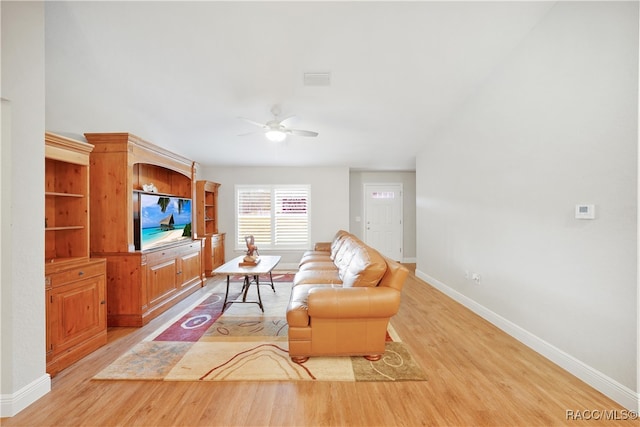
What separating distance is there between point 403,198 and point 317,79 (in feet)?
14.6

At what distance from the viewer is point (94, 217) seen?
2.94 metres

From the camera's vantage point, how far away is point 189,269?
4.12m

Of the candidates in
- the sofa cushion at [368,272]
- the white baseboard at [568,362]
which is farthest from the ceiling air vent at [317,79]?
the white baseboard at [568,362]

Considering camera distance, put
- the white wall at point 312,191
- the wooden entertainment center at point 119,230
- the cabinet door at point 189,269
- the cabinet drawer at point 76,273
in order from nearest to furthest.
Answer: the cabinet drawer at point 76,273 → the wooden entertainment center at point 119,230 → the cabinet door at point 189,269 → the white wall at point 312,191

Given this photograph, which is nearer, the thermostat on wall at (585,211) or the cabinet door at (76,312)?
the thermostat on wall at (585,211)

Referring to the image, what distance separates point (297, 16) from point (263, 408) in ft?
10.8

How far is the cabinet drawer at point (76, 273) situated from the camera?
2105 millimetres

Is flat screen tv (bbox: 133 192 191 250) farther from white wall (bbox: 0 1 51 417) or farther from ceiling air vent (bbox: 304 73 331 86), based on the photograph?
ceiling air vent (bbox: 304 73 331 86)

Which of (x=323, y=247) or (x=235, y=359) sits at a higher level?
(x=323, y=247)

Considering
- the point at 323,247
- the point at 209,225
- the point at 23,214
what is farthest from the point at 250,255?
the point at 209,225

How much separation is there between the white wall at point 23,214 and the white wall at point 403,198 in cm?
571

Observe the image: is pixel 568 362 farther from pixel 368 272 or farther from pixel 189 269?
pixel 189 269

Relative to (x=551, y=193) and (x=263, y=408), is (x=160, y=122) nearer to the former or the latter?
(x=263, y=408)

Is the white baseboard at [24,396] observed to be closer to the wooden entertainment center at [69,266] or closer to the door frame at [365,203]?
the wooden entertainment center at [69,266]
